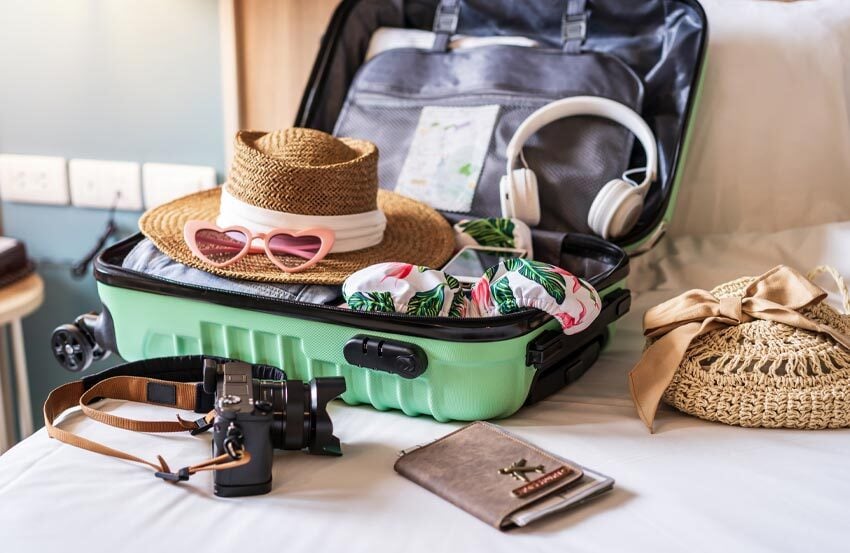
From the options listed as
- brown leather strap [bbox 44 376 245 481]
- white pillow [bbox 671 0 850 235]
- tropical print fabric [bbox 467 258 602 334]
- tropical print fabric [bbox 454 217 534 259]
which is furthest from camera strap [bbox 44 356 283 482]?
white pillow [bbox 671 0 850 235]

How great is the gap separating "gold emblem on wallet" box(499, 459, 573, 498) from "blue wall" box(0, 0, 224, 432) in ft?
3.45

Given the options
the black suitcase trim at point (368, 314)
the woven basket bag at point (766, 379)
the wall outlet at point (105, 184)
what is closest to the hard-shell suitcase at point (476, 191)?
the black suitcase trim at point (368, 314)

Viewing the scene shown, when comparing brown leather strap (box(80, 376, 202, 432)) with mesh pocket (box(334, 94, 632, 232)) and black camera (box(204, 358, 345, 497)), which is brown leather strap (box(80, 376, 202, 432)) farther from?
mesh pocket (box(334, 94, 632, 232))

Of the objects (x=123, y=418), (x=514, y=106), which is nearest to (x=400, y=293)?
(x=123, y=418)

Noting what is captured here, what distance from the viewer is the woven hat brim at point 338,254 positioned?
0.89m

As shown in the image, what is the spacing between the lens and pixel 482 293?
2.71ft

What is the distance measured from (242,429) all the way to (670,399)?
416mm

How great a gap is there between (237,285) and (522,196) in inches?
15.1

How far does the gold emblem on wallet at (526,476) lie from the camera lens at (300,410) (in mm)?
156

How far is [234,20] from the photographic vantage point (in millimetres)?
1517

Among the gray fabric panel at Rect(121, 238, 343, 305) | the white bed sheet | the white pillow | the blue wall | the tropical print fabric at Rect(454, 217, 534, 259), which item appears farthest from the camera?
the blue wall

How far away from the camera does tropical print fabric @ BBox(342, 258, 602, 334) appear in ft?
2.60

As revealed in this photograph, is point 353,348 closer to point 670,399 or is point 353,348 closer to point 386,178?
point 670,399

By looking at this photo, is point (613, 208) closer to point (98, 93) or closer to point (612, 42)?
point (612, 42)
